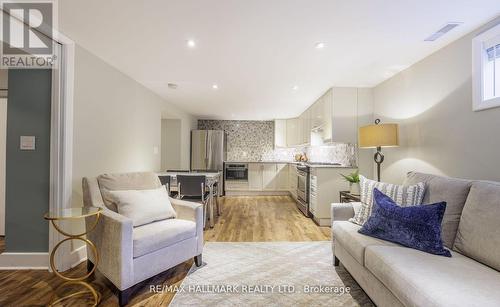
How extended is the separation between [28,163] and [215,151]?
4184 mm

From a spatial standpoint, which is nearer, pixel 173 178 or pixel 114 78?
pixel 114 78

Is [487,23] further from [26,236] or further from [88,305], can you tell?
[26,236]

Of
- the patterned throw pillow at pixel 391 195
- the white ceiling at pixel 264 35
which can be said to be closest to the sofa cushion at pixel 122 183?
the white ceiling at pixel 264 35

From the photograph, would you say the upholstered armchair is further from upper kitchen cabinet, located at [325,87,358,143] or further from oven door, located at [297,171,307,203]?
upper kitchen cabinet, located at [325,87,358,143]

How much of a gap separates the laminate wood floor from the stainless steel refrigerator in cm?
110

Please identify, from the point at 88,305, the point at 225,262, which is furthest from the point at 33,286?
the point at 225,262

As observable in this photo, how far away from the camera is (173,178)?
343 cm

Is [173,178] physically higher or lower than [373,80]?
lower

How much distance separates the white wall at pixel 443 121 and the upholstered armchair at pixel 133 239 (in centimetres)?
259

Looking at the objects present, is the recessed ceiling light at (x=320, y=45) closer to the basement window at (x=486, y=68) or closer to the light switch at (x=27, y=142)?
the basement window at (x=486, y=68)

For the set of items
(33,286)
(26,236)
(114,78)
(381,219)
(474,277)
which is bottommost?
(33,286)

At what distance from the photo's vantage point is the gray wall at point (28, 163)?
2.16 meters

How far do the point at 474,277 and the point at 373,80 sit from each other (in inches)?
111

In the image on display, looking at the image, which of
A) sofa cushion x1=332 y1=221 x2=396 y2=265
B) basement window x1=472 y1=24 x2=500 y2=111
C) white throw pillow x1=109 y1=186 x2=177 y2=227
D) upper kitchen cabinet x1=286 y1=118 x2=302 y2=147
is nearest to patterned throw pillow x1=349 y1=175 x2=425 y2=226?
sofa cushion x1=332 y1=221 x2=396 y2=265
